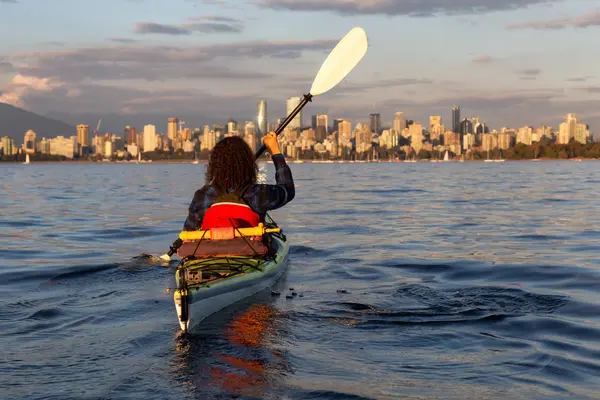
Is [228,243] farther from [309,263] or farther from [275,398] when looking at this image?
[309,263]

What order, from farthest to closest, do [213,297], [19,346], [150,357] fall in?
[213,297], [19,346], [150,357]

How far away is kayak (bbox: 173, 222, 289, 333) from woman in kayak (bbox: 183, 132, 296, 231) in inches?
7.8

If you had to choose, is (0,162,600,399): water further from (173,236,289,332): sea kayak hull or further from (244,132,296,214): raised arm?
(244,132,296,214): raised arm

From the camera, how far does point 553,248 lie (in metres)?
14.7

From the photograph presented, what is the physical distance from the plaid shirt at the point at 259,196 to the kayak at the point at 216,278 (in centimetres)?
31

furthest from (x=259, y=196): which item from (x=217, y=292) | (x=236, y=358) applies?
(x=236, y=358)

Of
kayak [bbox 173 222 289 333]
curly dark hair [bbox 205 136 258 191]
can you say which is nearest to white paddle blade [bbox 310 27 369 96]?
kayak [bbox 173 222 289 333]

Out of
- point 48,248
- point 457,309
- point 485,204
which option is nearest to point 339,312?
point 457,309

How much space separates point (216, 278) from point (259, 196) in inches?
48.1

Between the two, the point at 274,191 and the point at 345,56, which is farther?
the point at 345,56

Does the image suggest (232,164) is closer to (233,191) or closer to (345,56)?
(233,191)

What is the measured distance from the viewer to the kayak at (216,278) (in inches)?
288

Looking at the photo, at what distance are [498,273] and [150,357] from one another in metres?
6.79

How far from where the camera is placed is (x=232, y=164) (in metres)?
8.65
